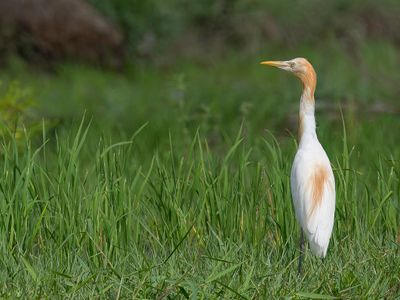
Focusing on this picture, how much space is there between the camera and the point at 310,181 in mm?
5223

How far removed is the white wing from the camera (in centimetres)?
523

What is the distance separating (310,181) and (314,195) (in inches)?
3.0

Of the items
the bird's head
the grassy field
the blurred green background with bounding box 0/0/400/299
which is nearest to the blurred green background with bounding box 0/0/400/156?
the blurred green background with bounding box 0/0/400/299

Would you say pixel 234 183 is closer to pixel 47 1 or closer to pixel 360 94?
pixel 360 94

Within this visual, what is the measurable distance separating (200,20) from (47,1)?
7.43 ft

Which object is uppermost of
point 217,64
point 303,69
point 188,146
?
point 303,69

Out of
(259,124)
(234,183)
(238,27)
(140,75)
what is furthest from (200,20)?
(234,183)

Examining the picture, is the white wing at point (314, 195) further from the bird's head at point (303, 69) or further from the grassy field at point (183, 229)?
the bird's head at point (303, 69)

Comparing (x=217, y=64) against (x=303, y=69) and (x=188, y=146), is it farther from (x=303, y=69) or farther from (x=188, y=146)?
(x=303, y=69)

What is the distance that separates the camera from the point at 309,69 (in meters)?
5.30

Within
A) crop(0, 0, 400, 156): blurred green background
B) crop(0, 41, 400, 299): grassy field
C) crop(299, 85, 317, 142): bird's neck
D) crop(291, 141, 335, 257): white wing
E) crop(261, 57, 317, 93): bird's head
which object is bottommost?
crop(0, 0, 400, 156): blurred green background

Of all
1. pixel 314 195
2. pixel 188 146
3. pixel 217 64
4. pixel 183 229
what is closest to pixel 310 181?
pixel 314 195

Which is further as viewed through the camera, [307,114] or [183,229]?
[183,229]

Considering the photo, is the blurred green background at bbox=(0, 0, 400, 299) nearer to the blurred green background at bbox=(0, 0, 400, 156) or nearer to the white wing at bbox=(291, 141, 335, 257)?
the blurred green background at bbox=(0, 0, 400, 156)
